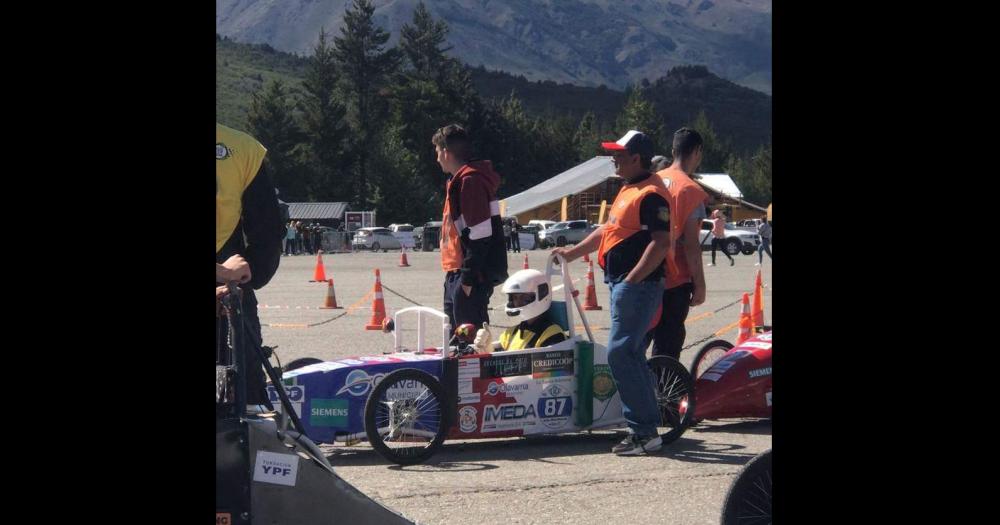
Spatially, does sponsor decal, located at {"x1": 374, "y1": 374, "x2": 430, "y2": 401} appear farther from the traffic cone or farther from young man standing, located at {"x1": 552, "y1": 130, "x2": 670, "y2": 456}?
the traffic cone

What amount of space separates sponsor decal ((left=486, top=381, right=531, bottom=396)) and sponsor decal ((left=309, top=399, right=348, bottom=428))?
83cm

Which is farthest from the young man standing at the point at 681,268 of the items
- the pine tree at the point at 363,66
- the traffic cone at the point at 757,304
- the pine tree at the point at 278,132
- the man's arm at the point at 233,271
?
the pine tree at the point at 363,66

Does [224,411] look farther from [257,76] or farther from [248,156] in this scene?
[257,76]

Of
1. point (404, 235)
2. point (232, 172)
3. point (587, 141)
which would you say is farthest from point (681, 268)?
point (587, 141)

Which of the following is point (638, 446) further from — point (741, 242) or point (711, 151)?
point (711, 151)

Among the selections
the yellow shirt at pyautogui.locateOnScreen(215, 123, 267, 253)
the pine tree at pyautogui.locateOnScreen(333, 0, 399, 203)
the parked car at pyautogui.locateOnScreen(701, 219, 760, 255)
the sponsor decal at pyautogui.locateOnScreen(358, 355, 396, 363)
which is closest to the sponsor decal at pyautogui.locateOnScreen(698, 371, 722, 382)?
the sponsor decal at pyautogui.locateOnScreen(358, 355, 396, 363)

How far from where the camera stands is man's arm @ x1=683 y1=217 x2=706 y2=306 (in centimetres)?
779

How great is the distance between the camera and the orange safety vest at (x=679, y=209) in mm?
7672

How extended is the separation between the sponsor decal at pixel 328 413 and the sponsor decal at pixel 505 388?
0.83 meters

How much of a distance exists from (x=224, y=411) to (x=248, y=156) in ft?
3.84

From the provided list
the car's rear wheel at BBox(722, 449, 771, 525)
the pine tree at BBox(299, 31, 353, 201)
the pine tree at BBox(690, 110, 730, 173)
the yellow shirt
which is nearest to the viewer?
the car's rear wheel at BBox(722, 449, 771, 525)

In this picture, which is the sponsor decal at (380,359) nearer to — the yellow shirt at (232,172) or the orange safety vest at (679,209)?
the orange safety vest at (679,209)
